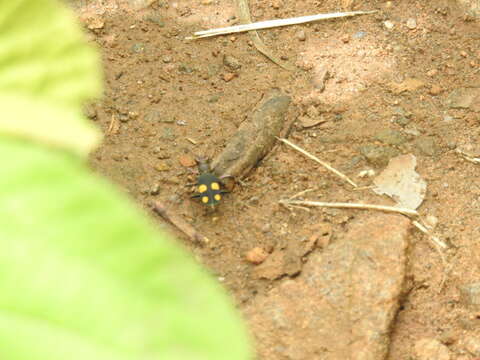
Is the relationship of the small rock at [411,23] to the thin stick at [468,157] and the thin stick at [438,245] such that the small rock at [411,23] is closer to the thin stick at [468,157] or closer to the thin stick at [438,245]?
the thin stick at [468,157]

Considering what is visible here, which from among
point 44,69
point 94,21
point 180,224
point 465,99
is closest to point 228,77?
point 94,21

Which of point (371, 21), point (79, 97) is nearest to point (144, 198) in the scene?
point (371, 21)

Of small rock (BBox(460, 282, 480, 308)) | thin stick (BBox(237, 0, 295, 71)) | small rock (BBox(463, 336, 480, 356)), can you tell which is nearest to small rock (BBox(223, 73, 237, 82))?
→ thin stick (BBox(237, 0, 295, 71))

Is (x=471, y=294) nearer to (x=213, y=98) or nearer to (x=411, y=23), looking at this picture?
(x=213, y=98)

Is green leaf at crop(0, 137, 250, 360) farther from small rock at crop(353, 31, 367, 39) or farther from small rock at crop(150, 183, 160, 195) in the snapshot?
small rock at crop(353, 31, 367, 39)

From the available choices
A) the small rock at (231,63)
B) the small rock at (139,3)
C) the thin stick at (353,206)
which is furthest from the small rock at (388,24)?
the small rock at (139,3)

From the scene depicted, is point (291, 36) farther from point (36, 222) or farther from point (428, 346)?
point (36, 222)

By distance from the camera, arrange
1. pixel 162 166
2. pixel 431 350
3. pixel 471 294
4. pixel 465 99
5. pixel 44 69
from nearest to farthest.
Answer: pixel 44 69 < pixel 431 350 < pixel 471 294 < pixel 162 166 < pixel 465 99
